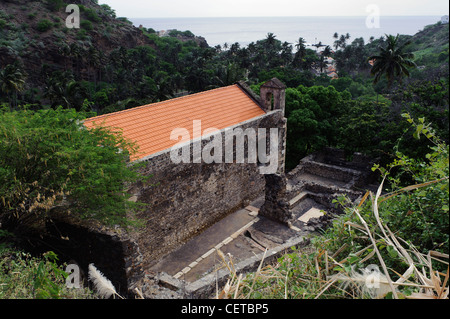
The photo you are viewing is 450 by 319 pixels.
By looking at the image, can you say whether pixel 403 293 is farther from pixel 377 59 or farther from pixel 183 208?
pixel 377 59

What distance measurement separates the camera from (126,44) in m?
75.4

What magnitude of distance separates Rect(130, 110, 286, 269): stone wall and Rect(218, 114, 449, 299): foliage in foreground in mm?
6921

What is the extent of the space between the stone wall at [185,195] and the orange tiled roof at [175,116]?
0.84 metres

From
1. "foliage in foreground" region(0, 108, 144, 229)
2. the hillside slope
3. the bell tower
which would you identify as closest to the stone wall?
the bell tower

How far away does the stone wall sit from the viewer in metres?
10.9

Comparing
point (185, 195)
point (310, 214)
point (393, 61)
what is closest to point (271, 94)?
point (310, 214)

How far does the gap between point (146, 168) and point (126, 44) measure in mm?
73282

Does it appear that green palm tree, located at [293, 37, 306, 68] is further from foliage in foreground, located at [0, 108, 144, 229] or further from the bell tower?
foliage in foreground, located at [0, 108, 144, 229]

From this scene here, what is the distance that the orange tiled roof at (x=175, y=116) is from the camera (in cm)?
1181

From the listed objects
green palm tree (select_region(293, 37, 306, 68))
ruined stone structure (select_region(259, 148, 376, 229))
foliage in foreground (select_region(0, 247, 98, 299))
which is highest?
green palm tree (select_region(293, 37, 306, 68))

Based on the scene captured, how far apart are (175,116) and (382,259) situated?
11.1 metres

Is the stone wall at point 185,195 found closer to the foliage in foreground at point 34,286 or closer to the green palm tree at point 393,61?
the foliage in foreground at point 34,286
